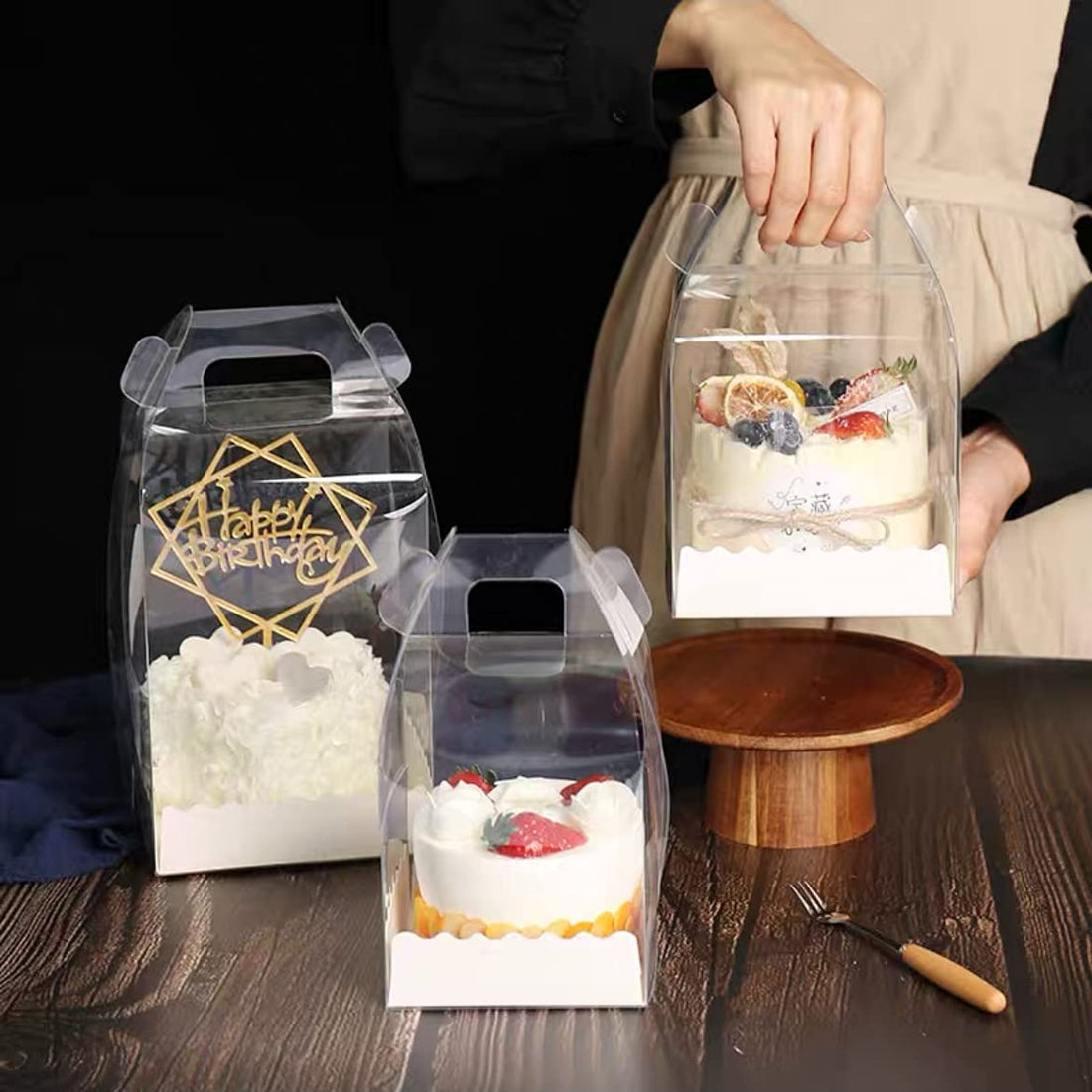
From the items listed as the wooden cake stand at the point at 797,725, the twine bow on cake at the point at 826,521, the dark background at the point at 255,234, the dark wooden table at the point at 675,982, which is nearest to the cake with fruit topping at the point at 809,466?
the twine bow on cake at the point at 826,521

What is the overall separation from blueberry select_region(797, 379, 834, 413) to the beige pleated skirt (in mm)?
469

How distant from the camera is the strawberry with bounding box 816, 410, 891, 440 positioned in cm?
151

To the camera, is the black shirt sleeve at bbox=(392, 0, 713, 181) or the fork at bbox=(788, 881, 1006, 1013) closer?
the fork at bbox=(788, 881, 1006, 1013)

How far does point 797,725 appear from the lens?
1467 millimetres

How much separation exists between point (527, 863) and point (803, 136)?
68 centimetres

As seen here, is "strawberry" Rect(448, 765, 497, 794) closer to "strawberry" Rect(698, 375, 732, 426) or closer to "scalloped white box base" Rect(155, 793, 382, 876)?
"scalloped white box base" Rect(155, 793, 382, 876)

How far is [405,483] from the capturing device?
55.8 inches

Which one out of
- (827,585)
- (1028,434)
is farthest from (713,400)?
(1028,434)

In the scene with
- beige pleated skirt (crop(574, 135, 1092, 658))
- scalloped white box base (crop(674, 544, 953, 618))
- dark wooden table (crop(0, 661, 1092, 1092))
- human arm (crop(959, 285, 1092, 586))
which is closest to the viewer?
dark wooden table (crop(0, 661, 1092, 1092))

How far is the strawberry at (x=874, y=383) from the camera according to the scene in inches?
60.1

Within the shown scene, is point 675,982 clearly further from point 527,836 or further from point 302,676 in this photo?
point 302,676

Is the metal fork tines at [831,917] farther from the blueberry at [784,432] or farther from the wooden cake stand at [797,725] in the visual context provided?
the blueberry at [784,432]

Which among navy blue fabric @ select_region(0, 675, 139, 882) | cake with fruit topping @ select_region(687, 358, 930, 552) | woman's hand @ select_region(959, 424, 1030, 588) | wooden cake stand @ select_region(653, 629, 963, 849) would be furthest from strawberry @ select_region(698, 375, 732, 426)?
navy blue fabric @ select_region(0, 675, 139, 882)

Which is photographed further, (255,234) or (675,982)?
(255,234)
